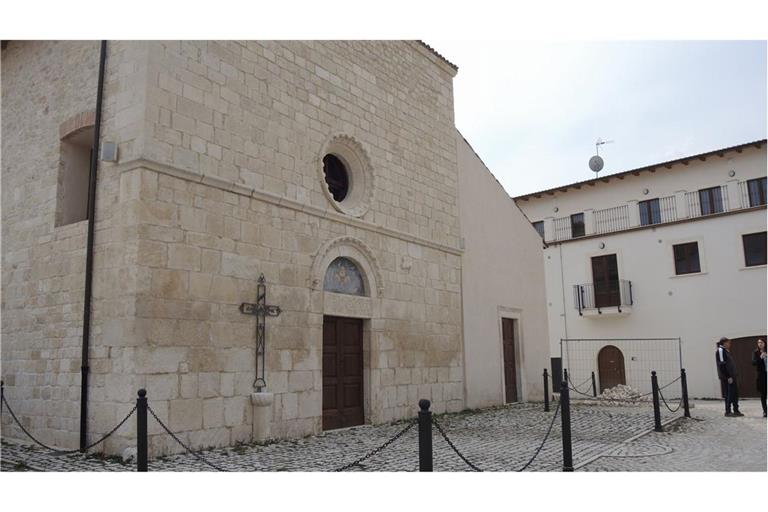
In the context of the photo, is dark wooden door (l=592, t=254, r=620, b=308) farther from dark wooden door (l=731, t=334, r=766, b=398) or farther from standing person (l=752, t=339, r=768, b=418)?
standing person (l=752, t=339, r=768, b=418)

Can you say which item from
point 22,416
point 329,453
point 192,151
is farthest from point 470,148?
point 22,416

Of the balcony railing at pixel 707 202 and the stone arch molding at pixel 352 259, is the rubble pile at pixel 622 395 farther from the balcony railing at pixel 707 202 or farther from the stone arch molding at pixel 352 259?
the stone arch molding at pixel 352 259

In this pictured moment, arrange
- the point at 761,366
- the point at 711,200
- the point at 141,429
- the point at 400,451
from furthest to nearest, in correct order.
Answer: the point at 711,200 < the point at 761,366 < the point at 400,451 < the point at 141,429

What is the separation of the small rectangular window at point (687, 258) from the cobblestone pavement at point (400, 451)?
36.4ft

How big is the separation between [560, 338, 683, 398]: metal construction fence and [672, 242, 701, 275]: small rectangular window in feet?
7.57

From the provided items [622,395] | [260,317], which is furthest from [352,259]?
[622,395]

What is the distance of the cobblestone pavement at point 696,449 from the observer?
6383mm

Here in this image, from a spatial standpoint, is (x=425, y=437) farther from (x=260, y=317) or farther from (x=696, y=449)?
(x=696, y=449)

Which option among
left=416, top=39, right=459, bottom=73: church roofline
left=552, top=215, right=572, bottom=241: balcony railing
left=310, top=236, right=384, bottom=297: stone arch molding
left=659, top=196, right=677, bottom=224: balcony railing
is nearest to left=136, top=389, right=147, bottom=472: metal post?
left=310, top=236, right=384, bottom=297: stone arch molding

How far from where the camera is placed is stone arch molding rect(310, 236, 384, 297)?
944 centimetres

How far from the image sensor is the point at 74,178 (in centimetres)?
891

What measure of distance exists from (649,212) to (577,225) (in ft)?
8.64

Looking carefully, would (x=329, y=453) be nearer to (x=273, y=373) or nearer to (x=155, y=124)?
(x=273, y=373)

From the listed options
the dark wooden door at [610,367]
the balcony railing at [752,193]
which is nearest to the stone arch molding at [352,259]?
the dark wooden door at [610,367]
